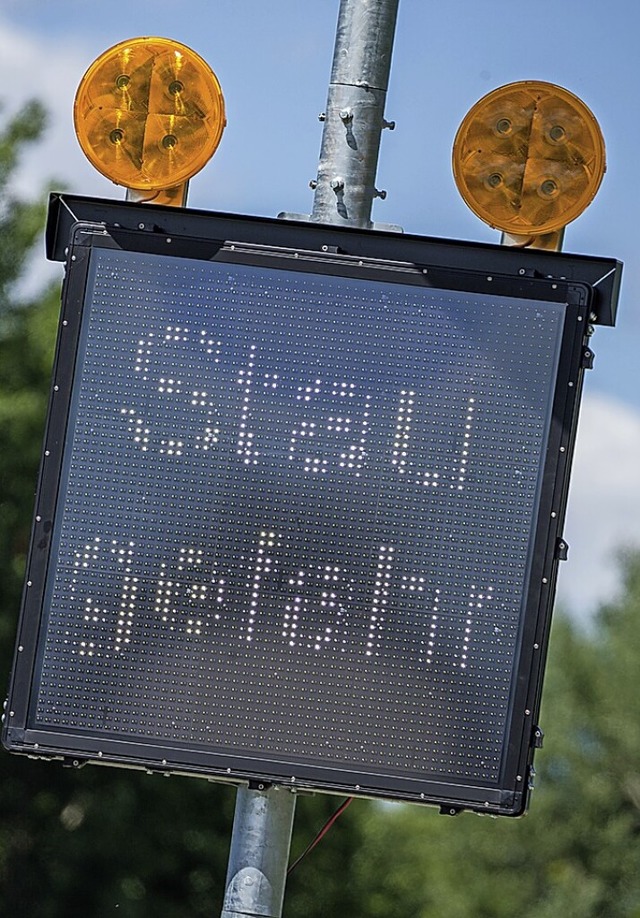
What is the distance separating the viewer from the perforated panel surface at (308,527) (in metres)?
2.91

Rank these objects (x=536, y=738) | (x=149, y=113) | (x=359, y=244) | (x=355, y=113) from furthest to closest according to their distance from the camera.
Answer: (x=355, y=113) < (x=149, y=113) < (x=359, y=244) < (x=536, y=738)

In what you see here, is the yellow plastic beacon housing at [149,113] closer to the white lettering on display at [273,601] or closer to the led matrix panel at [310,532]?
the led matrix panel at [310,532]

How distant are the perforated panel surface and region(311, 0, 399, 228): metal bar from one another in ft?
1.02

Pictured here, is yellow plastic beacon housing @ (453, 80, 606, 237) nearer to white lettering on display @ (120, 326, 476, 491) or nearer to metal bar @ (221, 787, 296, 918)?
white lettering on display @ (120, 326, 476, 491)

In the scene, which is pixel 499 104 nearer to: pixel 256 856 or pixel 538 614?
Answer: pixel 538 614

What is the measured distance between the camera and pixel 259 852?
3113 millimetres

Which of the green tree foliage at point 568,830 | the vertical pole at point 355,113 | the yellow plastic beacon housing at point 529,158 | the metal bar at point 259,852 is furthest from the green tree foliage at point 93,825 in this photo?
the yellow plastic beacon housing at point 529,158

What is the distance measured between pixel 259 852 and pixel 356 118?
1.52 meters

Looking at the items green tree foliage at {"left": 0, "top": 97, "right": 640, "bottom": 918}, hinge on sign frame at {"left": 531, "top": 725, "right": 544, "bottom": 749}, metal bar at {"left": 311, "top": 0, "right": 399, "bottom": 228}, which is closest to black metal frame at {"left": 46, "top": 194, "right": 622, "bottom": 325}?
metal bar at {"left": 311, "top": 0, "right": 399, "bottom": 228}

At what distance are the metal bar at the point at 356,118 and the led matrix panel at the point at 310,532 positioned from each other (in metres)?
0.29

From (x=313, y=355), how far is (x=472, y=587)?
1.77 ft

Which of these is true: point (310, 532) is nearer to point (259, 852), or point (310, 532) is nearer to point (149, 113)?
point (259, 852)

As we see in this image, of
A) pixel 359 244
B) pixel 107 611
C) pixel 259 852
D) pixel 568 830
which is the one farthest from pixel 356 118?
pixel 568 830

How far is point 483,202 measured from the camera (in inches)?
123
